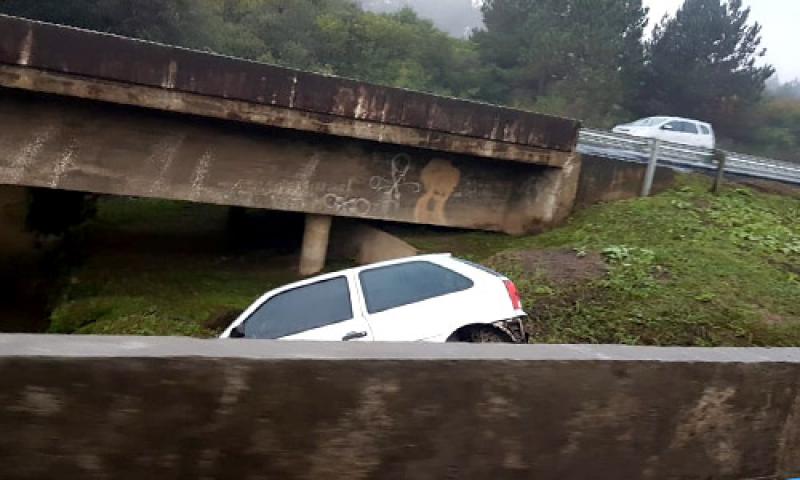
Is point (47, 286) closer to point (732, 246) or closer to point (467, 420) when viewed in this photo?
point (732, 246)

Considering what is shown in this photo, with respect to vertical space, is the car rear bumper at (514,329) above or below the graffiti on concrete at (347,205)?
above

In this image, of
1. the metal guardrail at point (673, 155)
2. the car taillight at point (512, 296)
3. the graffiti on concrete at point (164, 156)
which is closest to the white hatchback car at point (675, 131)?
the metal guardrail at point (673, 155)

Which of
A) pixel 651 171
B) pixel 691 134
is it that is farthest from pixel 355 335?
pixel 691 134

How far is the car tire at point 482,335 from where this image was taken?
23.8 ft

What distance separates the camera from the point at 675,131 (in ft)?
86.3

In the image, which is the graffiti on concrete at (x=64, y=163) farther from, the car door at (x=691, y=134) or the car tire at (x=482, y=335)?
the car door at (x=691, y=134)

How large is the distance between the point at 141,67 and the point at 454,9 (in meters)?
180

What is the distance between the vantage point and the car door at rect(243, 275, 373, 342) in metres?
7.04

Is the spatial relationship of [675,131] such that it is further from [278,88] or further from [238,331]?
[238,331]

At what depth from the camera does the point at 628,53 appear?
47.7 m

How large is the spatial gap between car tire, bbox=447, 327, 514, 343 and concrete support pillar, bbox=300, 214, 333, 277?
9.08 m

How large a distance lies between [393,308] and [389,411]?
163 inches

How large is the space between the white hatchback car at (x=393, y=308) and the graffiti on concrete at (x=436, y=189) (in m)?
8.75

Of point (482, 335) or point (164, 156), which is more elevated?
point (164, 156)
